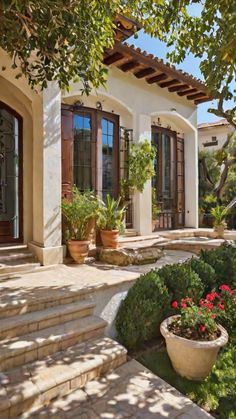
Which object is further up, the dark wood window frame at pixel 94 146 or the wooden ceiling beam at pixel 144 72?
the wooden ceiling beam at pixel 144 72

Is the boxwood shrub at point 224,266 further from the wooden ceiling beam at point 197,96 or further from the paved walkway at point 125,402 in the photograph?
the wooden ceiling beam at point 197,96

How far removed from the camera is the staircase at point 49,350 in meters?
2.85

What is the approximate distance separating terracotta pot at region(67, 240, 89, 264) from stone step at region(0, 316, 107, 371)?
6.90 feet

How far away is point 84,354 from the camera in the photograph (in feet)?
11.4

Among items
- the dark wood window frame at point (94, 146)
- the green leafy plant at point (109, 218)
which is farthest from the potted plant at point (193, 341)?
the dark wood window frame at point (94, 146)

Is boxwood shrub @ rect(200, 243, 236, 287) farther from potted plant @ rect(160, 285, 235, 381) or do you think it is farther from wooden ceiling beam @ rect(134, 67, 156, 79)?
wooden ceiling beam @ rect(134, 67, 156, 79)

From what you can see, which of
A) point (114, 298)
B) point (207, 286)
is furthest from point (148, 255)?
point (114, 298)

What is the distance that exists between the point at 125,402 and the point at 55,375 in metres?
0.76

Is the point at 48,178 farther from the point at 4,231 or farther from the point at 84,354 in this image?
the point at 84,354

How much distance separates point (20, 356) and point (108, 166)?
561cm

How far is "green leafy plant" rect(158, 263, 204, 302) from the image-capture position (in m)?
4.60

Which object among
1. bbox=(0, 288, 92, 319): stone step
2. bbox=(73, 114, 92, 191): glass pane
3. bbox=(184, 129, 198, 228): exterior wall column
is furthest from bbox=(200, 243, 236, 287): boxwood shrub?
bbox=(184, 129, 198, 228): exterior wall column

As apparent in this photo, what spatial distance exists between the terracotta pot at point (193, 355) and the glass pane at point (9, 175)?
4368 mm

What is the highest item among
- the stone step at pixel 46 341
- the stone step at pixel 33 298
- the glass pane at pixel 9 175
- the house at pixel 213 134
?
the house at pixel 213 134
